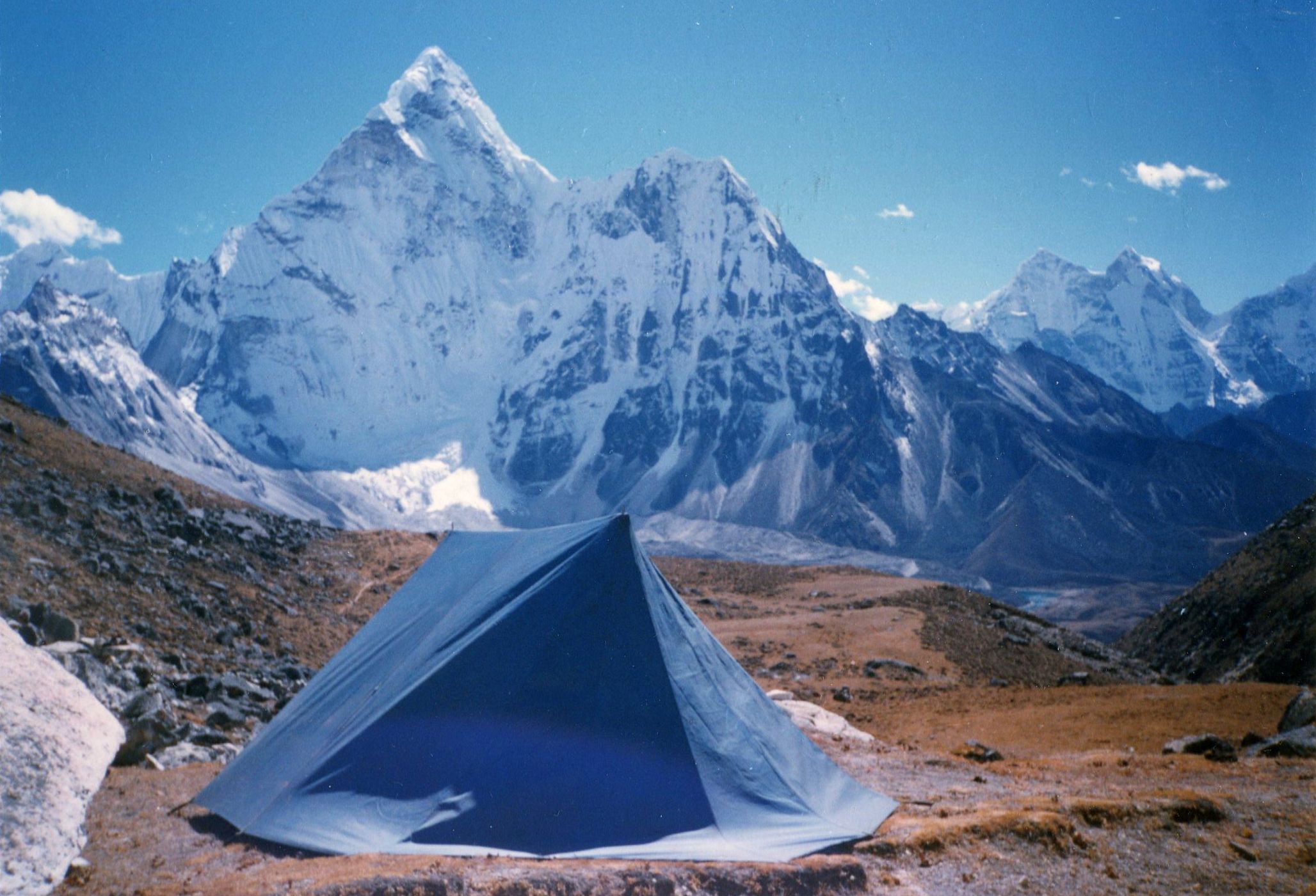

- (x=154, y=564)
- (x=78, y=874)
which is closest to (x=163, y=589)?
(x=154, y=564)

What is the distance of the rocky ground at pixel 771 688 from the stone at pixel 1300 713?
68cm

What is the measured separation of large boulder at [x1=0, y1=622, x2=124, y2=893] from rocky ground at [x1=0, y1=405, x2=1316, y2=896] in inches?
13.1

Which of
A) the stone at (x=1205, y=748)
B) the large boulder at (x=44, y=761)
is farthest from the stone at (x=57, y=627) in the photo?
the stone at (x=1205, y=748)

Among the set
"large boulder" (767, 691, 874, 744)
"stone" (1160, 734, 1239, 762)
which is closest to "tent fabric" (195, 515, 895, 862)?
"large boulder" (767, 691, 874, 744)

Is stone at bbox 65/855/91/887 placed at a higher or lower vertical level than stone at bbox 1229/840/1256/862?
higher

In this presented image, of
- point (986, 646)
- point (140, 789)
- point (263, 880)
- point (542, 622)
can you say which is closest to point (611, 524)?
point (542, 622)

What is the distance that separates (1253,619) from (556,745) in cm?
4186

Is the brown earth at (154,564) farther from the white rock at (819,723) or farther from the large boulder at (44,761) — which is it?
the white rock at (819,723)

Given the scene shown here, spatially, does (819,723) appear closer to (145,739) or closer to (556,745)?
(556,745)

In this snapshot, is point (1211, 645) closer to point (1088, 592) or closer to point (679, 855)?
point (679, 855)

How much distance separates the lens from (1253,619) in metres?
41.7

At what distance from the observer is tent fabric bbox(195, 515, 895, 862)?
10.4 metres

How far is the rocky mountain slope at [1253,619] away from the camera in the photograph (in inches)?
1421

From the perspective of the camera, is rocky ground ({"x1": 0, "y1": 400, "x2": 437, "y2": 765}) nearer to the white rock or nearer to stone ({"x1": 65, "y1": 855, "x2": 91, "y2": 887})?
stone ({"x1": 65, "y1": 855, "x2": 91, "y2": 887})
